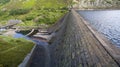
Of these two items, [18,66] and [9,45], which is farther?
[9,45]

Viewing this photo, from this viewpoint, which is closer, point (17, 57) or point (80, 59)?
point (80, 59)

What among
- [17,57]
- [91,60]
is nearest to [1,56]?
[17,57]

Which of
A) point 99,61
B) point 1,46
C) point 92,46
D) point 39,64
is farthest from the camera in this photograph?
point 1,46

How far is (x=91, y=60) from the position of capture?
28344mm

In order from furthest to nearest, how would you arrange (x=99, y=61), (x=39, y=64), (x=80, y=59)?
(x=39, y=64)
(x=80, y=59)
(x=99, y=61)

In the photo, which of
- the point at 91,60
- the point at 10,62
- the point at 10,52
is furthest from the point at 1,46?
the point at 91,60

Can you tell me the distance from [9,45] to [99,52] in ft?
184

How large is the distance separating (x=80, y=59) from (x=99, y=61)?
4.06m

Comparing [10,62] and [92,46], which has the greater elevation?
[92,46]

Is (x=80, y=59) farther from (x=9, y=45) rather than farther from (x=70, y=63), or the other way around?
(x=9, y=45)

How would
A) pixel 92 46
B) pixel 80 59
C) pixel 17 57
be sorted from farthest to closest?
pixel 17 57 → pixel 92 46 → pixel 80 59

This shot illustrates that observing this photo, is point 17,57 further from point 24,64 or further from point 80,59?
point 80,59

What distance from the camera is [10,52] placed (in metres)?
67.3

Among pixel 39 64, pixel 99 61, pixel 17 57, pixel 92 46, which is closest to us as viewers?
pixel 99 61
